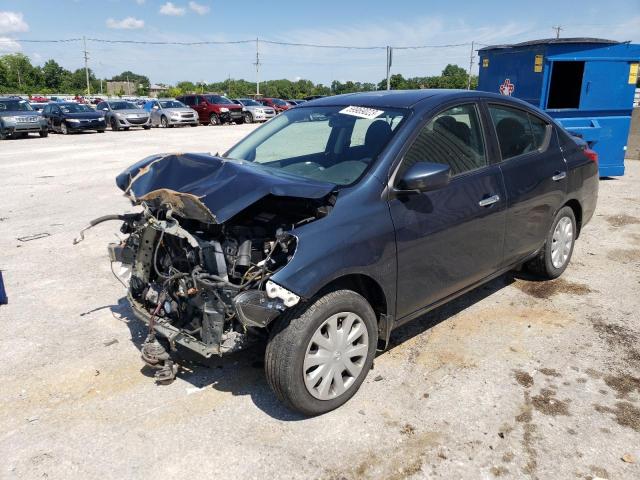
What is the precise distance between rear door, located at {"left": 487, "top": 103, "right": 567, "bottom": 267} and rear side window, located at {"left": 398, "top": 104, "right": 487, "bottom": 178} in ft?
0.79

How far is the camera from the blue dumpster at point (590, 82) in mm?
9594

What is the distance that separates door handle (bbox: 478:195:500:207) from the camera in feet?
12.5

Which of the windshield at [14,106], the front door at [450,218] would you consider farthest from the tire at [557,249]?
the windshield at [14,106]

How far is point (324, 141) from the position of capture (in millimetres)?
4137

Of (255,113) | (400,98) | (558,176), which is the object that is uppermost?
(400,98)

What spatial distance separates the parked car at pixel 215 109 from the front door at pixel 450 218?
27887 millimetres

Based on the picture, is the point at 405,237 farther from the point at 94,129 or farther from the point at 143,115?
the point at 143,115

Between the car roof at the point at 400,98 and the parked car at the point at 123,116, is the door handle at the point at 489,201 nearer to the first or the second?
the car roof at the point at 400,98

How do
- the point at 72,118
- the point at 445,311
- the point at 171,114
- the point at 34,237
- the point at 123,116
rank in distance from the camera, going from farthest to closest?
the point at 171,114
the point at 123,116
the point at 72,118
the point at 34,237
the point at 445,311

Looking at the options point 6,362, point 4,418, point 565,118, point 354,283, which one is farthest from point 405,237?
point 565,118

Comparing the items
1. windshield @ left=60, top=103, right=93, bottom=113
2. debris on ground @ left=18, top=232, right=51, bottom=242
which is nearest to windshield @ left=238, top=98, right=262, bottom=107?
windshield @ left=60, top=103, right=93, bottom=113

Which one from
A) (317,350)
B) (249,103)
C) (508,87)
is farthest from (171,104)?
(317,350)

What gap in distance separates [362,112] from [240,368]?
2.00 metres

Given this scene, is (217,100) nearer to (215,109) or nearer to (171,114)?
(215,109)
